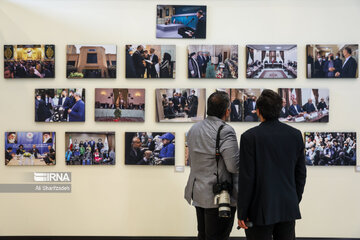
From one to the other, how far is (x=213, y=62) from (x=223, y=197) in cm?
190

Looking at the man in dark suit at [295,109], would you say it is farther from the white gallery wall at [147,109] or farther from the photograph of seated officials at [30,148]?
the photograph of seated officials at [30,148]

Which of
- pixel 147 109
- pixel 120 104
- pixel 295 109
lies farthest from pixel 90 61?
pixel 295 109

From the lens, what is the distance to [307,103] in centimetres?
370

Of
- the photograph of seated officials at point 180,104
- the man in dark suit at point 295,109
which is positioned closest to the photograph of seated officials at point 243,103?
the photograph of seated officials at point 180,104

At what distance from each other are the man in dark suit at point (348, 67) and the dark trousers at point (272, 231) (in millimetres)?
2324

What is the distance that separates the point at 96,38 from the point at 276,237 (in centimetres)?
300

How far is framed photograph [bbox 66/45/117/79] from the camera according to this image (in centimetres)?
372

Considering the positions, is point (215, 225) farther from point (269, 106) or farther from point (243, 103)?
point (243, 103)

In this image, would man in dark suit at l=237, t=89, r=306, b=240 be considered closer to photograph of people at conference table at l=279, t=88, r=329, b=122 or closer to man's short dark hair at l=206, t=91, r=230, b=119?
man's short dark hair at l=206, t=91, r=230, b=119

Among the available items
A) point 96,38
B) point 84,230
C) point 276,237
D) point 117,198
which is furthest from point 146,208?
point 96,38

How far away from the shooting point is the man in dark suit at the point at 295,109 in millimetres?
3705

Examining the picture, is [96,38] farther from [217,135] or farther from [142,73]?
[217,135]

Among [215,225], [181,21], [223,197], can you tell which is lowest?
[215,225]

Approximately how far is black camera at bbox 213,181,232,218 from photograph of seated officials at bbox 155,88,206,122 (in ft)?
4.65
